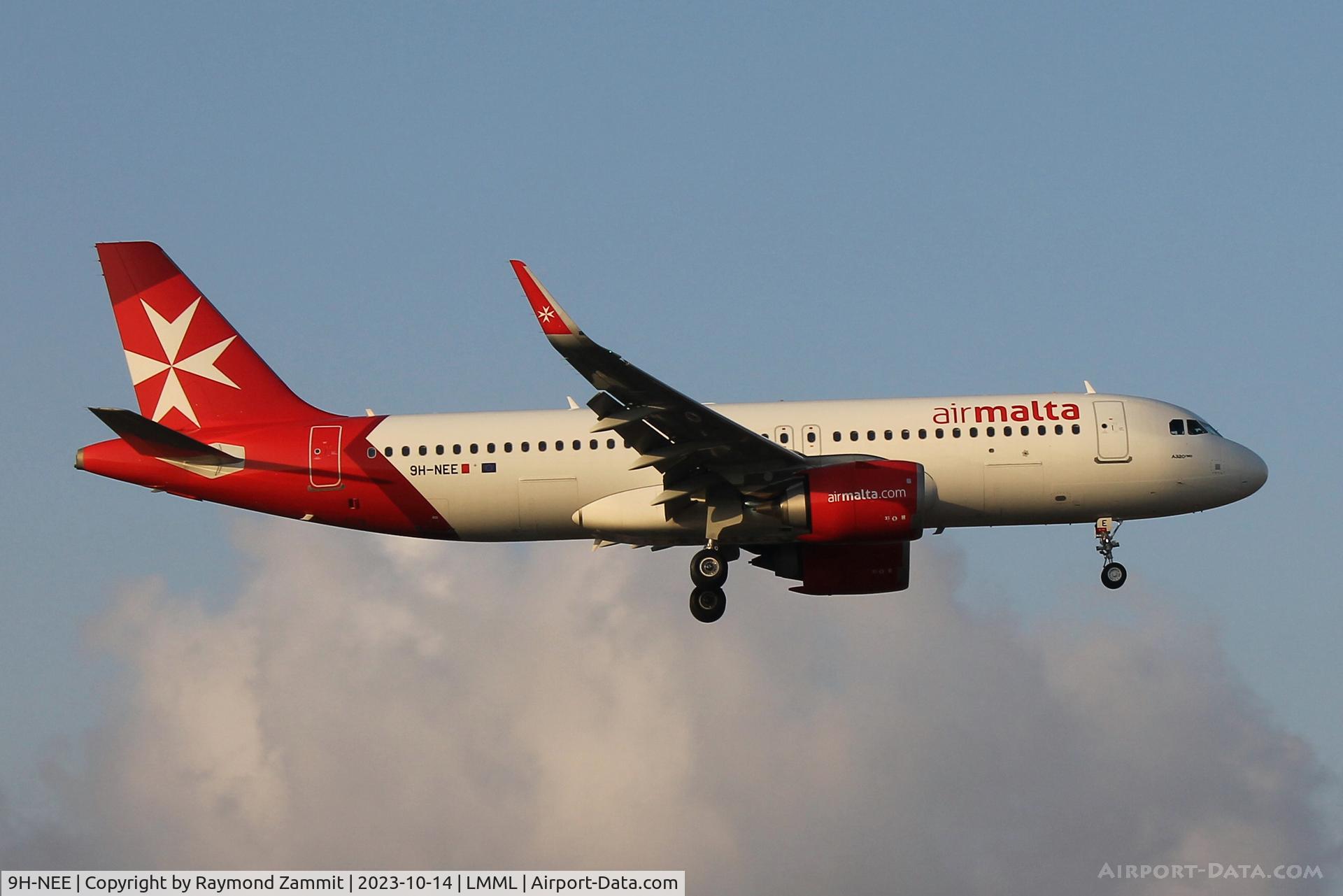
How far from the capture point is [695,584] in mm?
42875

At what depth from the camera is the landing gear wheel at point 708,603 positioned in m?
42.9

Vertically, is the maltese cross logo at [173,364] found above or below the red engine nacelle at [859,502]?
above

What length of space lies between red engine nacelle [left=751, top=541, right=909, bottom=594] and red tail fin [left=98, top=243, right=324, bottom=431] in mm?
12794

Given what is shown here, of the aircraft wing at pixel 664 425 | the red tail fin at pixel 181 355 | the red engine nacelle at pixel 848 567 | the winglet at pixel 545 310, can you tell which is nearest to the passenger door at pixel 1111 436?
the red engine nacelle at pixel 848 567

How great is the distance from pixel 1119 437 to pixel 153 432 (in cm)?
2301

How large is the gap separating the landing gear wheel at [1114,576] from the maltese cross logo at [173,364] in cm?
2220

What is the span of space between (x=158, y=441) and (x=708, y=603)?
13.7 meters

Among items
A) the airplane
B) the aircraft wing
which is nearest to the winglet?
the aircraft wing

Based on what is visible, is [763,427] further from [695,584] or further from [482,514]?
[482,514]

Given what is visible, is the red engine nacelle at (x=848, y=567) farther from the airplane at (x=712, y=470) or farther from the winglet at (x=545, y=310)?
the winglet at (x=545, y=310)

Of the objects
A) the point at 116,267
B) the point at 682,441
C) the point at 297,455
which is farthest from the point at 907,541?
the point at 116,267

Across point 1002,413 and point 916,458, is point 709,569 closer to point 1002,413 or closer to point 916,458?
point 916,458

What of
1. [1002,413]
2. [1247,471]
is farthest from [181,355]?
[1247,471]

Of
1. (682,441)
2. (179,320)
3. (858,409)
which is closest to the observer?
(682,441)
